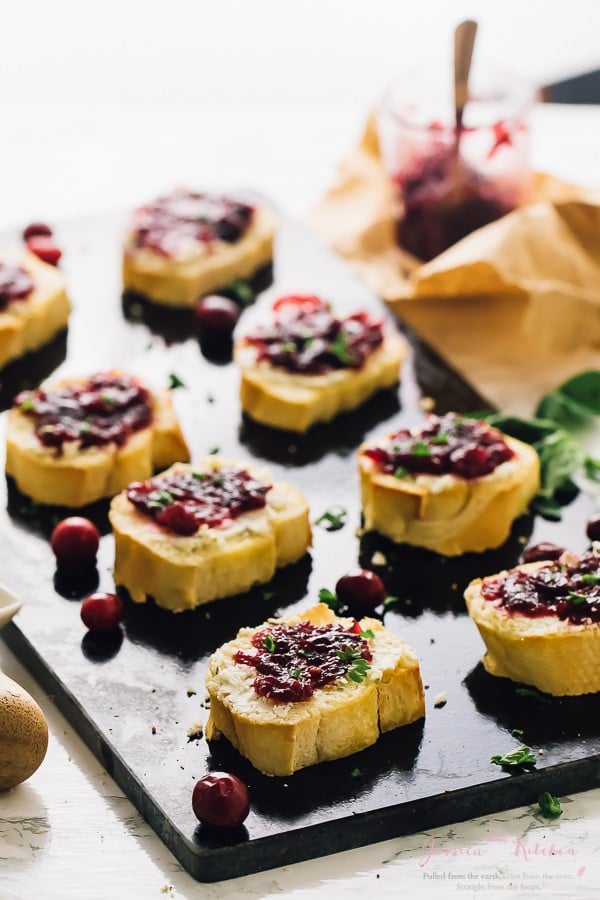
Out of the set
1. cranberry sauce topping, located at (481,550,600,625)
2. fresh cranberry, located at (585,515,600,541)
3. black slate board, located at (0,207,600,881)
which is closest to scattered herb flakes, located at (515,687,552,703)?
black slate board, located at (0,207,600,881)

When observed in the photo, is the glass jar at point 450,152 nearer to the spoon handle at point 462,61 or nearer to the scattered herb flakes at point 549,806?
the spoon handle at point 462,61

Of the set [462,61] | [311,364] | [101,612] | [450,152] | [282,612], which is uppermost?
[462,61]

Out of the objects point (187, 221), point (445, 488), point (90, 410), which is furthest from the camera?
point (187, 221)

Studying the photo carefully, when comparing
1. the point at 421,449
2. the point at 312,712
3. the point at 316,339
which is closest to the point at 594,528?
the point at 421,449

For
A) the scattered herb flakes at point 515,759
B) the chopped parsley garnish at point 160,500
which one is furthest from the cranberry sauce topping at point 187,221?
the scattered herb flakes at point 515,759

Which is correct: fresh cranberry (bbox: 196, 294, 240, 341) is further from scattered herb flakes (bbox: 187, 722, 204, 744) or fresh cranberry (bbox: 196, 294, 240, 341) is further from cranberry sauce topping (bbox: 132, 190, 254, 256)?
scattered herb flakes (bbox: 187, 722, 204, 744)

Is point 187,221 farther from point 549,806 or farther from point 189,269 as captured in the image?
point 549,806
